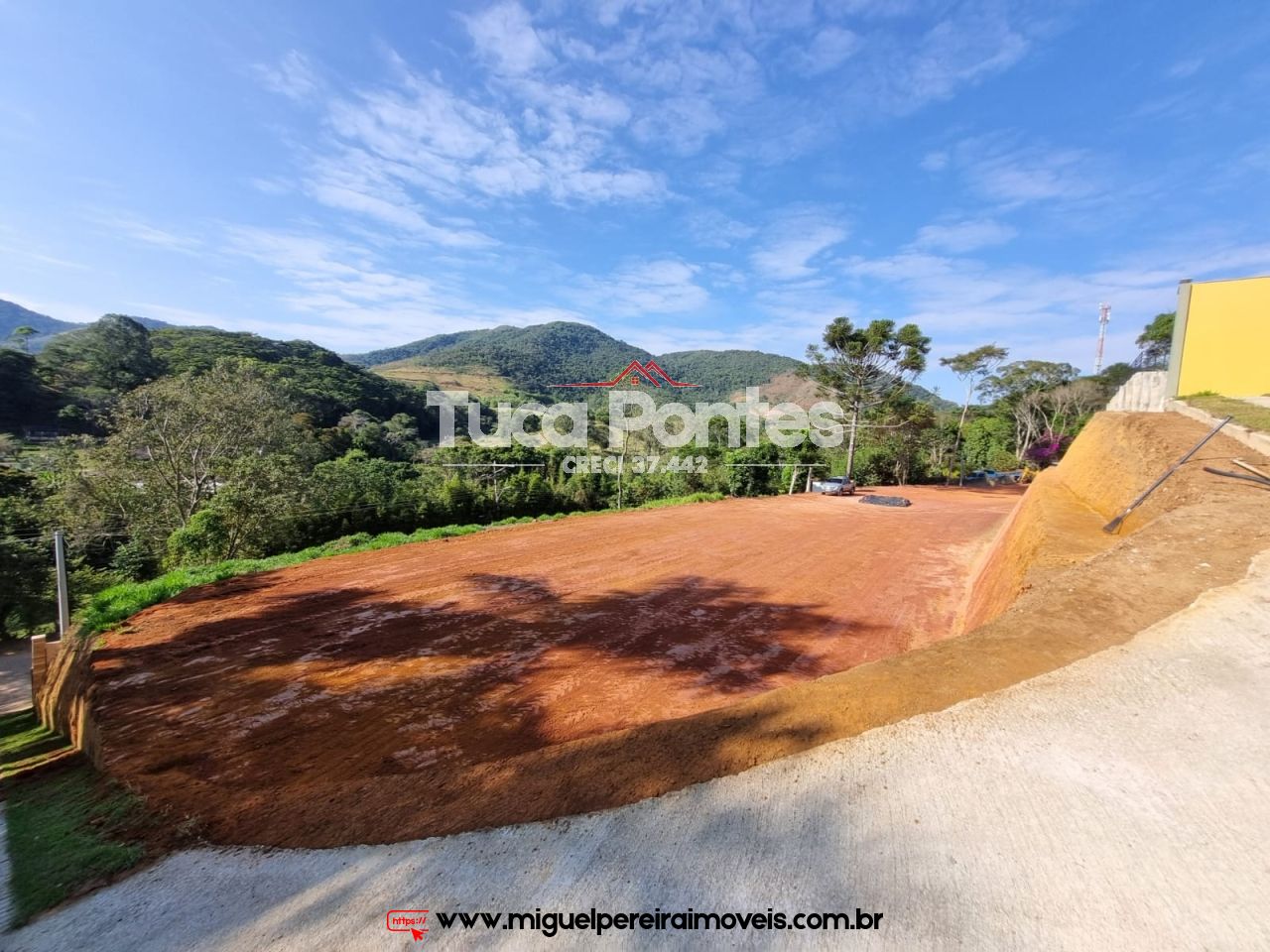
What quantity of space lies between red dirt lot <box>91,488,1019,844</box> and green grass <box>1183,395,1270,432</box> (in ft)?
16.4

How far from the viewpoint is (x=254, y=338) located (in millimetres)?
69438

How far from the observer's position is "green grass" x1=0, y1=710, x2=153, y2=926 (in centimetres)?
217

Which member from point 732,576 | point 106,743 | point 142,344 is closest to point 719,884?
point 106,743

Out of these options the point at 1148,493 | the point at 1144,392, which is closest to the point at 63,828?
the point at 1148,493

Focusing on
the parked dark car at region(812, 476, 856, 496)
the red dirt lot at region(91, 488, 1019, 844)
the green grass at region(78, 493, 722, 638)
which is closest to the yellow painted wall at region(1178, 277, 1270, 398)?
the red dirt lot at region(91, 488, 1019, 844)

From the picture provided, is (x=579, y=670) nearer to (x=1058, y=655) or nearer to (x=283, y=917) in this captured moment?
(x=283, y=917)

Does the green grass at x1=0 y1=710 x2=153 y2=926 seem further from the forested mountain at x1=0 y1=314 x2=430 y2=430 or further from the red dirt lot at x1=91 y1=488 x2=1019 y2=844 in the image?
the forested mountain at x1=0 y1=314 x2=430 y2=430

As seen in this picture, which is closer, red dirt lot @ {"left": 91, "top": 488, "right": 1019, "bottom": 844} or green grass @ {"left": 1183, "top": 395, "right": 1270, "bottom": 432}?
red dirt lot @ {"left": 91, "top": 488, "right": 1019, "bottom": 844}

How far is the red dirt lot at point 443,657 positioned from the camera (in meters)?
3.50

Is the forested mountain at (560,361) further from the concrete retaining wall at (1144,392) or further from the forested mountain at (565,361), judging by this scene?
the concrete retaining wall at (1144,392)

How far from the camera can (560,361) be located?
118m

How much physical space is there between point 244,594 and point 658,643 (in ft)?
23.3

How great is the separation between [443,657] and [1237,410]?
1495 cm

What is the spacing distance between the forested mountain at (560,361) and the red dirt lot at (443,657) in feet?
252
